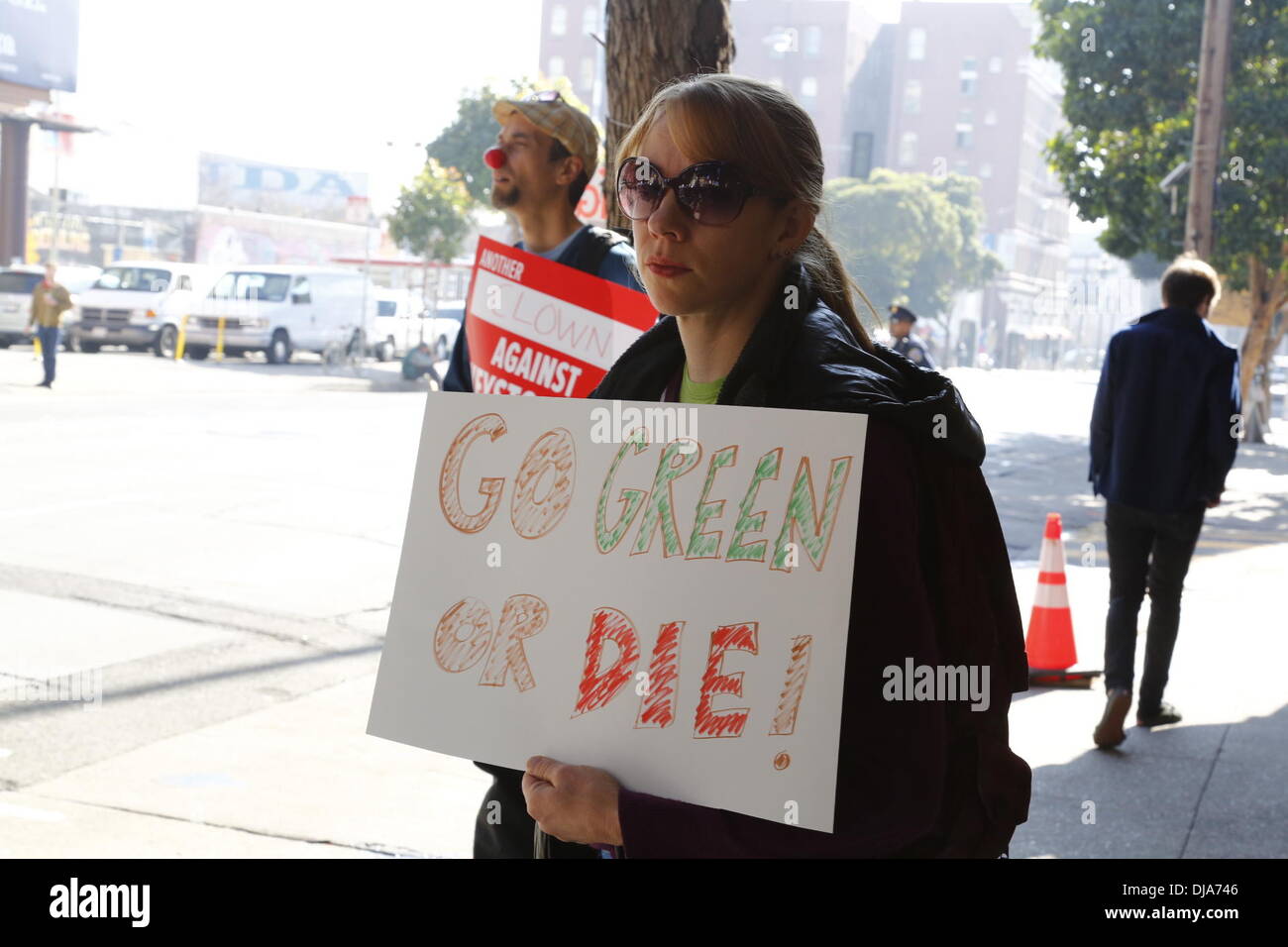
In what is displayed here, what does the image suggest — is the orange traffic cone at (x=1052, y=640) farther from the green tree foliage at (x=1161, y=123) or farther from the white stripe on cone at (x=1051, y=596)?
the green tree foliage at (x=1161, y=123)

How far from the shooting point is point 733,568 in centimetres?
158

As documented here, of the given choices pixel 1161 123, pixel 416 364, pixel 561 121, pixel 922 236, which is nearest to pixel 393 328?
pixel 416 364

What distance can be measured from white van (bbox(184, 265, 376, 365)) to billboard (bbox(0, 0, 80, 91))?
1584 centimetres

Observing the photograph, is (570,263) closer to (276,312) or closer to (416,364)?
(416,364)

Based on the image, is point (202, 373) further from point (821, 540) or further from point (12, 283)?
point (821, 540)

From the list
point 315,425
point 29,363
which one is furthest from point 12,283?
point 315,425

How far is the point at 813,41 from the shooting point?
96.6 metres

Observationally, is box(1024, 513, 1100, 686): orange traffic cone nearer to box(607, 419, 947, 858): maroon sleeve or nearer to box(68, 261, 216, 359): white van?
box(607, 419, 947, 858): maroon sleeve

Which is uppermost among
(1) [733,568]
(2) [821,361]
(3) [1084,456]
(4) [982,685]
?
(2) [821,361]

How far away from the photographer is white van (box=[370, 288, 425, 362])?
3691 centimetres

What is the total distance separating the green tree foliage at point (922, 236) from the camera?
80938 millimetres

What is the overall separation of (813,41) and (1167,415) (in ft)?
312
